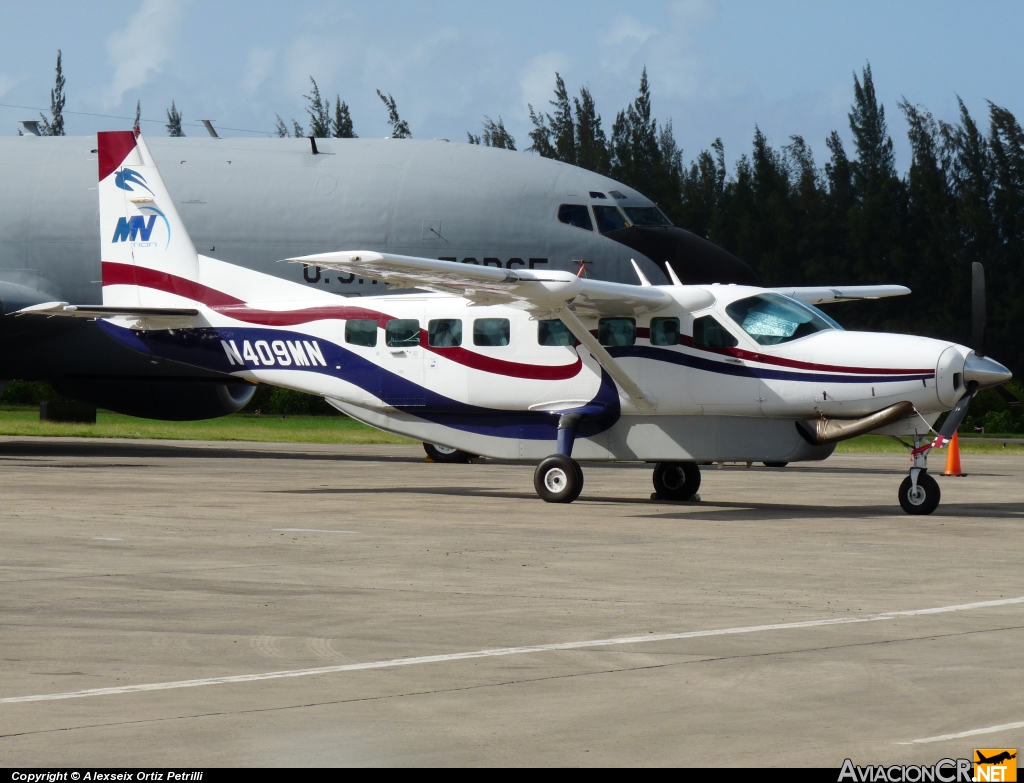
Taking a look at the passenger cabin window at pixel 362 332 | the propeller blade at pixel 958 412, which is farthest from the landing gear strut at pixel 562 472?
the propeller blade at pixel 958 412

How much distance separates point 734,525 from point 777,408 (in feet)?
6.64

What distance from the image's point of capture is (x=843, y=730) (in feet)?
18.1

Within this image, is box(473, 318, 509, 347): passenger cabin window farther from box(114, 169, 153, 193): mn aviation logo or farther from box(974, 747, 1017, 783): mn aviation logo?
box(974, 747, 1017, 783): mn aviation logo

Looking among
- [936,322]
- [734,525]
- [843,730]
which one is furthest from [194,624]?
[936,322]

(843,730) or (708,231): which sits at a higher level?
(708,231)

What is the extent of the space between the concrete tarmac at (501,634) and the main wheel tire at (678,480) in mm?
1547

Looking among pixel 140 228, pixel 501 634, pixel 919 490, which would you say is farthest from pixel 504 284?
pixel 501 634

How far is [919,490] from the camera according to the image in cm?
1534

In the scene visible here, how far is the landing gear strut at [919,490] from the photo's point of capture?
15289mm

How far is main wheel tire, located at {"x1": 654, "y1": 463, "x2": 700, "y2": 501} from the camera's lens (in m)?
17.5

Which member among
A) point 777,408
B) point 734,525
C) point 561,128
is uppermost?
point 561,128

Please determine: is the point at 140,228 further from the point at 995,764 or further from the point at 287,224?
the point at 995,764

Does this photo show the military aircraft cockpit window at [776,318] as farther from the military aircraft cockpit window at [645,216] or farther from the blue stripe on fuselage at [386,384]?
the military aircraft cockpit window at [645,216]

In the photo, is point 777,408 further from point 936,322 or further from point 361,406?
point 936,322
